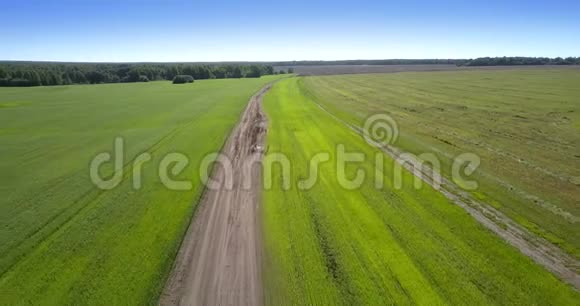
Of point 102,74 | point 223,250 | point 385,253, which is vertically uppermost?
point 102,74

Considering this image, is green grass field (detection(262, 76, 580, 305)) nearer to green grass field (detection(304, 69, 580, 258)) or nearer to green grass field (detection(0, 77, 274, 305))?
green grass field (detection(304, 69, 580, 258))

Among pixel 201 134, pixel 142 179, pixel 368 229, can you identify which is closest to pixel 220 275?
pixel 368 229

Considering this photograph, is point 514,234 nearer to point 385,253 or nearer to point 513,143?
point 385,253

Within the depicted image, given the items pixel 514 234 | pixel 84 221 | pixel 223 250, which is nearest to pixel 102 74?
pixel 84 221

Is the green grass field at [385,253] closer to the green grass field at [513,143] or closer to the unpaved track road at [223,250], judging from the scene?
the unpaved track road at [223,250]

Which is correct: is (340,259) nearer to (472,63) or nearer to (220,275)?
(220,275)

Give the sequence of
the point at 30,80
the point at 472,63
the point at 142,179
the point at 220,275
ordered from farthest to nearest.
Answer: the point at 472,63
the point at 30,80
the point at 142,179
the point at 220,275

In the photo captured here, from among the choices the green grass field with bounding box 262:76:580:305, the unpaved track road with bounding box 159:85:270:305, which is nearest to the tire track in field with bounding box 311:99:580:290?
the green grass field with bounding box 262:76:580:305
